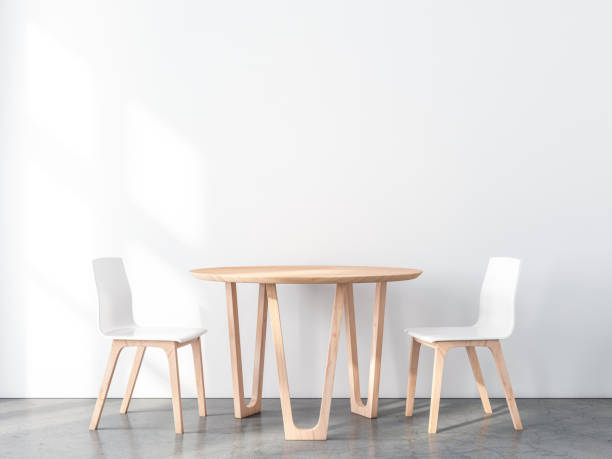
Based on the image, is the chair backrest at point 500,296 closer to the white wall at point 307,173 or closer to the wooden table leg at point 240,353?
the white wall at point 307,173

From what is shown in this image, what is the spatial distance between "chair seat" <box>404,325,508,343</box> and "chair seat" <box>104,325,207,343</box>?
1141 millimetres

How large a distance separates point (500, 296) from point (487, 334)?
28 cm

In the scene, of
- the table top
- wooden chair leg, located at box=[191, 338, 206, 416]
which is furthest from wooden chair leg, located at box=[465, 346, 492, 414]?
wooden chair leg, located at box=[191, 338, 206, 416]

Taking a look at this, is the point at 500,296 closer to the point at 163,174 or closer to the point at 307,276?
the point at 307,276

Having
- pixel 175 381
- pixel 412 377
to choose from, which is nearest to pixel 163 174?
pixel 175 381

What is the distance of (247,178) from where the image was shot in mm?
3857

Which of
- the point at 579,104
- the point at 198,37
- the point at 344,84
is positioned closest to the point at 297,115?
the point at 344,84

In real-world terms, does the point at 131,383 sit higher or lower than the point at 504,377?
lower

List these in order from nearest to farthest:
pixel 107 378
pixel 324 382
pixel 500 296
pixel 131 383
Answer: pixel 324 382 → pixel 107 378 → pixel 500 296 → pixel 131 383

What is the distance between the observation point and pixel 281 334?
305 cm

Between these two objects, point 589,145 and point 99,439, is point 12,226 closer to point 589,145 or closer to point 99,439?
point 99,439

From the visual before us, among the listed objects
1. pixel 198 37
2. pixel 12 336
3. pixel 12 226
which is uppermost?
pixel 198 37

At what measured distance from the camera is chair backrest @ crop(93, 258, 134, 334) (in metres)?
3.21

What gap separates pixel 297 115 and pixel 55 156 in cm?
153
